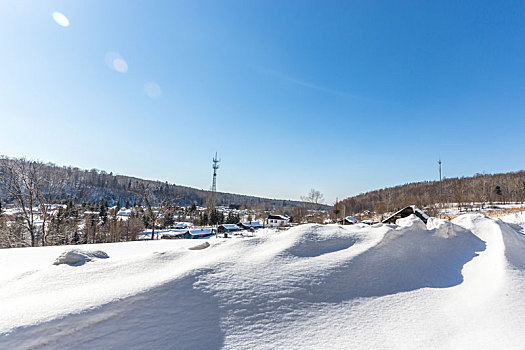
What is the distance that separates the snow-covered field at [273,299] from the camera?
6.16 feet

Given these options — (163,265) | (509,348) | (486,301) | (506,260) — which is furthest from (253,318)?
(506,260)

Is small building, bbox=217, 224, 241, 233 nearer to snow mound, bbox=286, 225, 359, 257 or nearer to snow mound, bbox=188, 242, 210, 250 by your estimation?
snow mound, bbox=188, 242, 210, 250

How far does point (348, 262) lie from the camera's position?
9.95ft

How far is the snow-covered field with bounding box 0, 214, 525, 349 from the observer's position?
74.0 inches

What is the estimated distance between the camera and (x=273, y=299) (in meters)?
2.37

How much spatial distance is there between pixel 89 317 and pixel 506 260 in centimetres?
536

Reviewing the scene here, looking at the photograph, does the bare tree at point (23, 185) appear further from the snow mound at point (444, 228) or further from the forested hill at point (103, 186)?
the snow mound at point (444, 228)

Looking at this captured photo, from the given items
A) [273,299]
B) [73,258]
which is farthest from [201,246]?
Result: [273,299]

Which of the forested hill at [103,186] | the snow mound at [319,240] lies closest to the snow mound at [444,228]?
the snow mound at [319,240]

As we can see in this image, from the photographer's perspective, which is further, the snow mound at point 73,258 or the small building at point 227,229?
the small building at point 227,229

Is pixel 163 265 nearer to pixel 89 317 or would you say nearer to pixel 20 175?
pixel 89 317

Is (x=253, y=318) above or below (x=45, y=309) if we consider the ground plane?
below

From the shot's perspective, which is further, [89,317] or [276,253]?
[276,253]

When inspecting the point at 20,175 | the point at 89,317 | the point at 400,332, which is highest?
the point at 20,175
